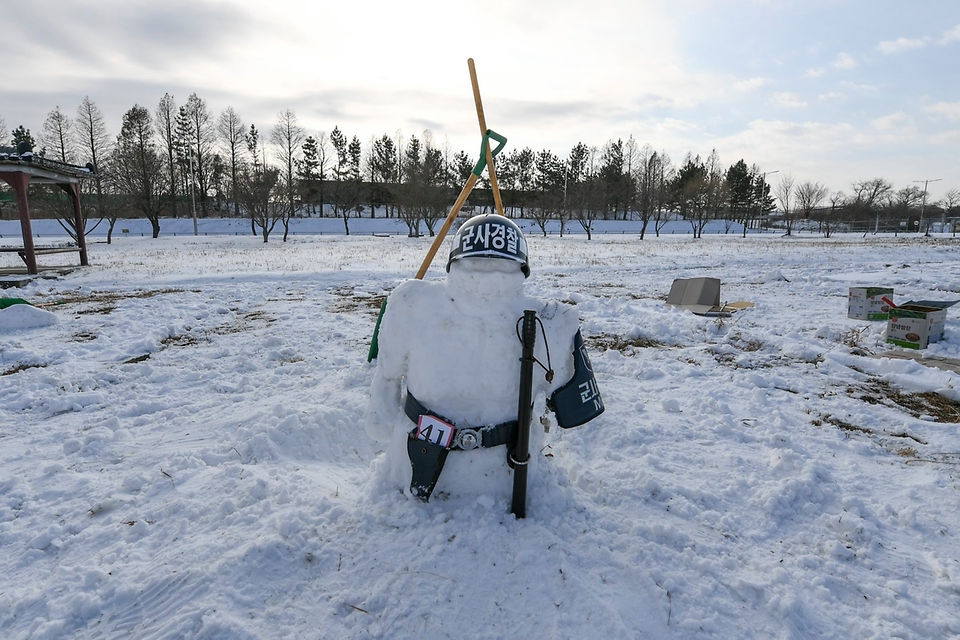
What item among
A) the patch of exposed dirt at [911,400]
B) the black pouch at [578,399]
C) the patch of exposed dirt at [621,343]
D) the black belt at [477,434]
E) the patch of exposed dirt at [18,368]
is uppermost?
the black pouch at [578,399]

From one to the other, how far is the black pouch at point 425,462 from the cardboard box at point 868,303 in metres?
8.22

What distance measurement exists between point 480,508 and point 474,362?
0.80 meters

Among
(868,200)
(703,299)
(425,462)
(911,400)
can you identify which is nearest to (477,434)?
(425,462)

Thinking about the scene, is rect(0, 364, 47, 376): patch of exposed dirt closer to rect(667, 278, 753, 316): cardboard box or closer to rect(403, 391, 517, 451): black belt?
rect(403, 391, 517, 451): black belt

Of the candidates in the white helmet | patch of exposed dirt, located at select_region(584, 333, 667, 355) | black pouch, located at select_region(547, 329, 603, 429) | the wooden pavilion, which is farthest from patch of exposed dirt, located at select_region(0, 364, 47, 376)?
the wooden pavilion

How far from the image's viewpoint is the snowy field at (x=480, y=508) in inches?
86.4

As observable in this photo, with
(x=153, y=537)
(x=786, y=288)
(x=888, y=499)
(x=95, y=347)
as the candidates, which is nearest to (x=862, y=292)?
(x=786, y=288)

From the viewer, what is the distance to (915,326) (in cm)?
638

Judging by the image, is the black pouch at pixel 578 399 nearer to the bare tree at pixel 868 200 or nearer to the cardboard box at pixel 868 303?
the cardboard box at pixel 868 303

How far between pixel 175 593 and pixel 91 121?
184 ft

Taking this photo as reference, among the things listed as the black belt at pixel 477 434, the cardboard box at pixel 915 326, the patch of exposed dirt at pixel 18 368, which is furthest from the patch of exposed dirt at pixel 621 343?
the patch of exposed dirt at pixel 18 368

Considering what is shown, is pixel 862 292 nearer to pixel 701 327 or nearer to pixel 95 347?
pixel 701 327

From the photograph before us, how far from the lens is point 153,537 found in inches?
→ 105

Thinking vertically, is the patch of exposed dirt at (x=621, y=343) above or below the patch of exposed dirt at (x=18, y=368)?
above
